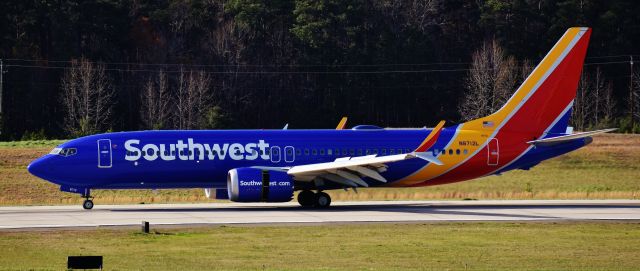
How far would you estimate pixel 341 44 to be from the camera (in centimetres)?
10038

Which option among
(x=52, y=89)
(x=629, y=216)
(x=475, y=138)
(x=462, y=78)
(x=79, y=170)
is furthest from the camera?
(x=462, y=78)

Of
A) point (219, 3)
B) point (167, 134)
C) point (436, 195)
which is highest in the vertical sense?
point (219, 3)

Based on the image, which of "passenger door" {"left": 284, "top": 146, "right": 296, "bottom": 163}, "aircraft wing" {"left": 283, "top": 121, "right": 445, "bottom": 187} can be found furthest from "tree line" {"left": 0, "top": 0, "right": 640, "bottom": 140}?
"aircraft wing" {"left": 283, "top": 121, "right": 445, "bottom": 187}

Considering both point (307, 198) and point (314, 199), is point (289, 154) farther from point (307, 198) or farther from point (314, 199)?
point (314, 199)

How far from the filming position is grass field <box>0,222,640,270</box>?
27812mm

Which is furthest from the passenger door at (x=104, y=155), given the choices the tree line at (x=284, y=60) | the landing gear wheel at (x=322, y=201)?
the tree line at (x=284, y=60)

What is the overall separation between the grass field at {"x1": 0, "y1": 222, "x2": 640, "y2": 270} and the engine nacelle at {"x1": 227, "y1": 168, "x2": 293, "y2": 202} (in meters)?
6.73

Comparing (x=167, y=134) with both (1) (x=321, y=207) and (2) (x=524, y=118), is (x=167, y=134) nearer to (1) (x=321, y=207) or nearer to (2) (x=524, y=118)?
(1) (x=321, y=207)

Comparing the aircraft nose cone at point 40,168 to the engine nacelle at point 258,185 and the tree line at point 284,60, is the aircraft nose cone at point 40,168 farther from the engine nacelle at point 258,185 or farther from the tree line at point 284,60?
the tree line at point 284,60

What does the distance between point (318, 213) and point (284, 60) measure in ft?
203

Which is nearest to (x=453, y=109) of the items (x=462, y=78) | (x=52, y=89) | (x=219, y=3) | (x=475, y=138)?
(x=462, y=78)

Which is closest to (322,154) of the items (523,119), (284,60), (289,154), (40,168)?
(289,154)

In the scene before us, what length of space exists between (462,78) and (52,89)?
115ft

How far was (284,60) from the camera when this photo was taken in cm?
10319
